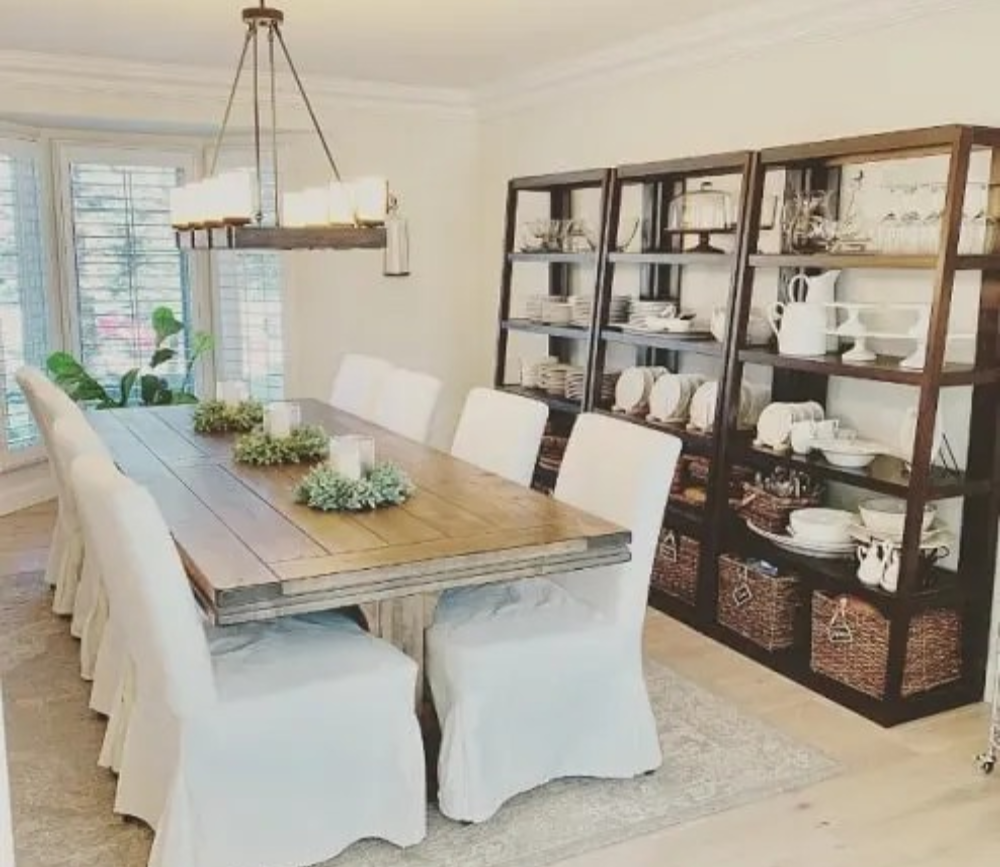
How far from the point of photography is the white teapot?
3.67 metres

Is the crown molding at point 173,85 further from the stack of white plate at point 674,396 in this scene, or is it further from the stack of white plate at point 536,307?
the stack of white plate at point 674,396

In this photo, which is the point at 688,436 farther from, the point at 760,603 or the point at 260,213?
the point at 260,213

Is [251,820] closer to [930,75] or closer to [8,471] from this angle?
[930,75]

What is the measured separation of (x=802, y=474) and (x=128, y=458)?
8.01 feet

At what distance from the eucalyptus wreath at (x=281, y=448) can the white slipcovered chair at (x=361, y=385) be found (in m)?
0.96

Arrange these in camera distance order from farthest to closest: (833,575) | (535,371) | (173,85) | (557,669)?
(173,85) → (535,371) → (833,575) → (557,669)

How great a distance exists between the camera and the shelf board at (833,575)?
330 cm

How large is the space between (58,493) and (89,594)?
57 cm

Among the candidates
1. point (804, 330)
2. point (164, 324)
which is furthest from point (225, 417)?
point (804, 330)

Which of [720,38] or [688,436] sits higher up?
[720,38]

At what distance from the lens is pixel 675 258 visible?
13.9 feet

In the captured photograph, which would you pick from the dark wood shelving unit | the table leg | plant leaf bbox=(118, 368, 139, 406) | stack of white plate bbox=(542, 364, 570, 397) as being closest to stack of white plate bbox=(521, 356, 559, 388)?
stack of white plate bbox=(542, 364, 570, 397)

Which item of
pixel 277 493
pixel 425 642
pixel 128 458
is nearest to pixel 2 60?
pixel 128 458

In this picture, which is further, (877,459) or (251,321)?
(251,321)
